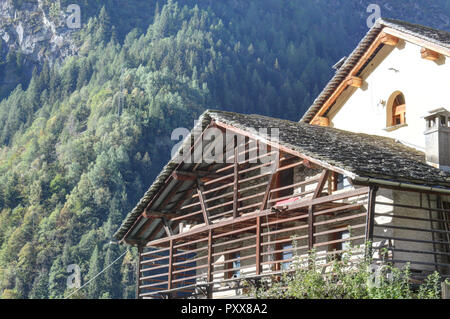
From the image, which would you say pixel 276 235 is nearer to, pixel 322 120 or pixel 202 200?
pixel 202 200

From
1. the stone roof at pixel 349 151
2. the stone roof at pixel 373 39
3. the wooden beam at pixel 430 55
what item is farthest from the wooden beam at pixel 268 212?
the wooden beam at pixel 430 55

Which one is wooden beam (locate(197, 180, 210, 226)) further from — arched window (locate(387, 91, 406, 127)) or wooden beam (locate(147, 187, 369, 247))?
arched window (locate(387, 91, 406, 127))

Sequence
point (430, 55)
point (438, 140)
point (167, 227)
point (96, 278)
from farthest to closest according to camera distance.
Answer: point (96, 278) < point (167, 227) < point (430, 55) < point (438, 140)

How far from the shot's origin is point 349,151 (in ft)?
61.1

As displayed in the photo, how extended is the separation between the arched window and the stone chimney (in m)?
3.45

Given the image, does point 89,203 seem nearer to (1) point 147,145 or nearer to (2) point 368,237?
(1) point 147,145

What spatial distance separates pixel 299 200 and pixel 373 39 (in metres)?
6.84

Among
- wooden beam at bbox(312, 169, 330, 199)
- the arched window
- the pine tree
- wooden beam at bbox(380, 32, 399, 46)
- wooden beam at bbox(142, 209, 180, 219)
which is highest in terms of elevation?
the pine tree

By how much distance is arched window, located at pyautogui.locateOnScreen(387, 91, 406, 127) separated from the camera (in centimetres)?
2344

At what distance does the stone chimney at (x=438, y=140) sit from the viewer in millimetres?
19484

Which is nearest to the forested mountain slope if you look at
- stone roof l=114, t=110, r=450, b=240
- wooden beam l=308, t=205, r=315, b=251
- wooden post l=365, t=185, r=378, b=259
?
stone roof l=114, t=110, r=450, b=240

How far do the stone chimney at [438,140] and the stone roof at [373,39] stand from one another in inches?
94.4

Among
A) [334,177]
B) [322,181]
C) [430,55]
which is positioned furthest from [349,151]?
[430,55]
